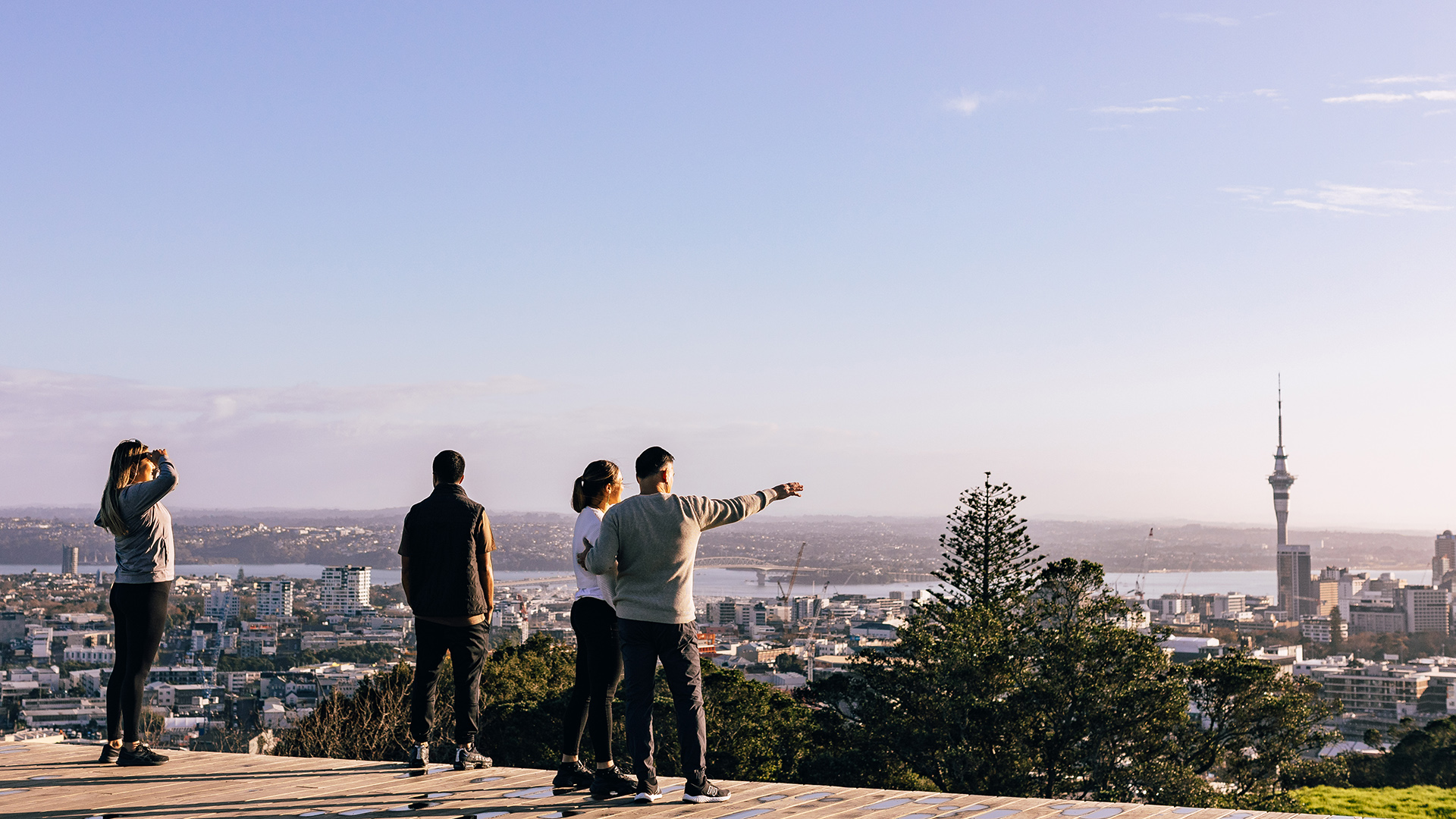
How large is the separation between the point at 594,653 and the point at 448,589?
2.92ft

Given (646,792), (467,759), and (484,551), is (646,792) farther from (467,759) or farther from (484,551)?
(484,551)

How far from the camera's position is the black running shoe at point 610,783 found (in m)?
Answer: 5.27

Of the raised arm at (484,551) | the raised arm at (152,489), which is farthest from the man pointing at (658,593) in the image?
the raised arm at (152,489)

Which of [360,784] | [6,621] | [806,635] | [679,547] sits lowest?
[806,635]

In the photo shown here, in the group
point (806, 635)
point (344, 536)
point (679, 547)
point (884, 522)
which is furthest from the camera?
point (884, 522)

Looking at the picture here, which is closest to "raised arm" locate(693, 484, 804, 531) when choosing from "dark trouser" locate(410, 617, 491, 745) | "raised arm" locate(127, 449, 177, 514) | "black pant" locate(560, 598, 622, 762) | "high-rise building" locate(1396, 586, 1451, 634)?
"black pant" locate(560, 598, 622, 762)

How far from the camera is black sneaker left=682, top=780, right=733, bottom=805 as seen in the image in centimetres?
519

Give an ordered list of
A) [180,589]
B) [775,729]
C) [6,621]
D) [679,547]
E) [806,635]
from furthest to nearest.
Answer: [806,635], [180,589], [6,621], [775,729], [679,547]

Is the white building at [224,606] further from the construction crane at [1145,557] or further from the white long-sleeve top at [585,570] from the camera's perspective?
the construction crane at [1145,557]

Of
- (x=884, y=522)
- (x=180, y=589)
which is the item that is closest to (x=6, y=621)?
(x=180, y=589)

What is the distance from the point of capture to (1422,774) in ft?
129

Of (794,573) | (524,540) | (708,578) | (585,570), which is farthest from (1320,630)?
(585,570)

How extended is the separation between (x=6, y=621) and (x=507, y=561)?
3335cm

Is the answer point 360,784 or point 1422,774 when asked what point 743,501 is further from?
point 1422,774
